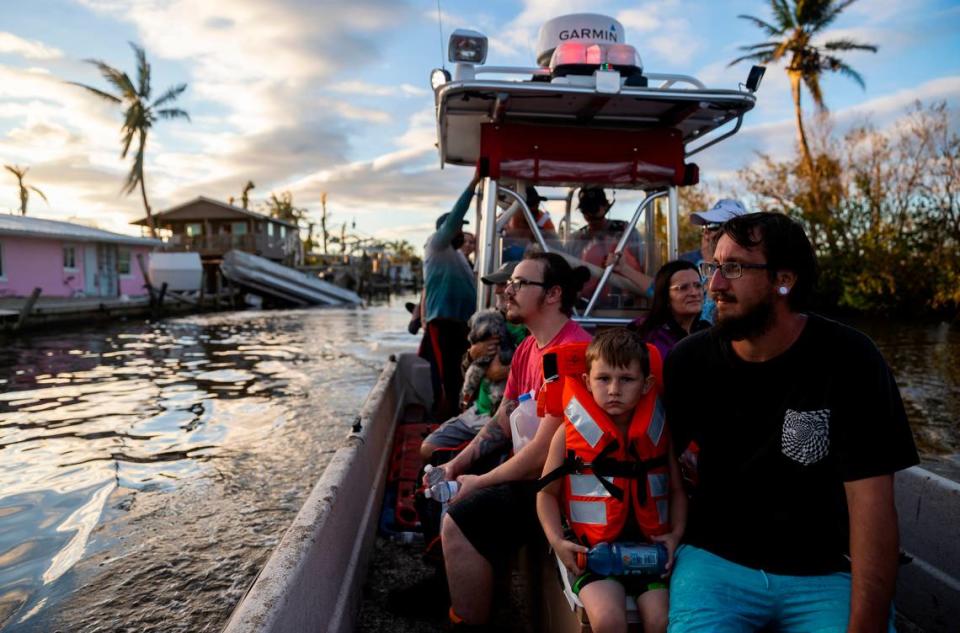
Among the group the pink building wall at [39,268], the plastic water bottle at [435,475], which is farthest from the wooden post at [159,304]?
the plastic water bottle at [435,475]

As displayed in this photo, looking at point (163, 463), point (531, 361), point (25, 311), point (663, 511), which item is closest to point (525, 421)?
point (531, 361)

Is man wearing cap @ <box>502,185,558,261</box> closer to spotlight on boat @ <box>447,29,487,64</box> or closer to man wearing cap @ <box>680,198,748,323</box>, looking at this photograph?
spotlight on boat @ <box>447,29,487,64</box>

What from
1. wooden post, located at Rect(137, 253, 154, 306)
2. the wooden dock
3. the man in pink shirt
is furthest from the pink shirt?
wooden post, located at Rect(137, 253, 154, 306)

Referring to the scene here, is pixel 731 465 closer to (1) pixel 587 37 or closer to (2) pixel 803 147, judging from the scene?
(1) pixel 587 37

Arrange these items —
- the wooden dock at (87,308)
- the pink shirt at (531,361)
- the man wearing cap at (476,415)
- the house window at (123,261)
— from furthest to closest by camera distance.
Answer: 1. the house window at (123,261)
2. the wooden dock at (87,308)
3. the man wearing cap at (476,415)
4. the pink shirt at (531,361)

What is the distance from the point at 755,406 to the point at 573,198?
14.6 ft

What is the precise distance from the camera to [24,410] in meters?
9.76

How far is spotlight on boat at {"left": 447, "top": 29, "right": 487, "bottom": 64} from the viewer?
4504 mm

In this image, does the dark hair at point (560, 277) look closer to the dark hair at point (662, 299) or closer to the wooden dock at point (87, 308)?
the dark hair at point (662, 299)

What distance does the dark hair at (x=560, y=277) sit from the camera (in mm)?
3291

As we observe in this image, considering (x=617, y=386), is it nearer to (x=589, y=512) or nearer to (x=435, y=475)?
(x=589, y=512)

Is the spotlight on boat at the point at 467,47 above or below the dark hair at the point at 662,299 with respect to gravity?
above

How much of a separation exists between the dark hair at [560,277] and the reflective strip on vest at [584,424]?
94cm

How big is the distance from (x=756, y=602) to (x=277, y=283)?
1504 inches
